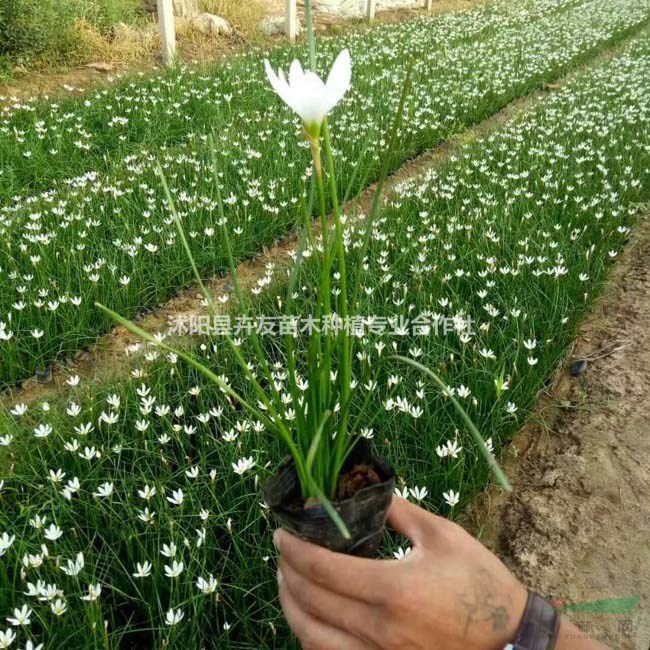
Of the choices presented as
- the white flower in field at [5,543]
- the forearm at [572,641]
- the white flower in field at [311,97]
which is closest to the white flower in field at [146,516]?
the white flower in field at [5,543]

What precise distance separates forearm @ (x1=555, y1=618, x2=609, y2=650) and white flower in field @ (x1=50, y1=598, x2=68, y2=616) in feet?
4.09

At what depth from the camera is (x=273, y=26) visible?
1064 centimetres

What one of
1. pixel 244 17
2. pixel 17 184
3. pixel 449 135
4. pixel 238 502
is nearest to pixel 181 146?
pixel 17 184

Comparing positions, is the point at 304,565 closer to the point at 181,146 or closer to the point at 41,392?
the point at 41,392

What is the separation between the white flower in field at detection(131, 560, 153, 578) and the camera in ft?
5.64

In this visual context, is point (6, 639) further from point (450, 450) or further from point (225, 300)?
point (225, 300)

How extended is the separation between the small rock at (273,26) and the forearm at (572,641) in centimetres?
1096

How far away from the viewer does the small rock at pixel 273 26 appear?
1051 centimetres

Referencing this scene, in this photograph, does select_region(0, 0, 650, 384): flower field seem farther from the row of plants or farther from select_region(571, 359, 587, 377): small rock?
select_region(571, 359, 587, 377): small rock

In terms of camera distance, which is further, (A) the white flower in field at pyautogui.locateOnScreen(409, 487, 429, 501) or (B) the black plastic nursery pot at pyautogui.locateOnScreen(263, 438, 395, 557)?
(A) the white flower in field at pyautogui.locateOnScreen(409, 487, 429, 501)

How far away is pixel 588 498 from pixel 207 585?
1.53m

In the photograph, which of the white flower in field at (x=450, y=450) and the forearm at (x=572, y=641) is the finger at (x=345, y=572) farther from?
the white flower in field at (x=450, y=450)

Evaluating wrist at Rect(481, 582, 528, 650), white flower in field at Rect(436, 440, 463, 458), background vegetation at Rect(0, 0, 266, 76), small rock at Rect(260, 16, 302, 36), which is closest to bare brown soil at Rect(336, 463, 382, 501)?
wrist at Rect(481, 582, 528, 650)

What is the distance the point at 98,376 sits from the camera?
9.30 feet
